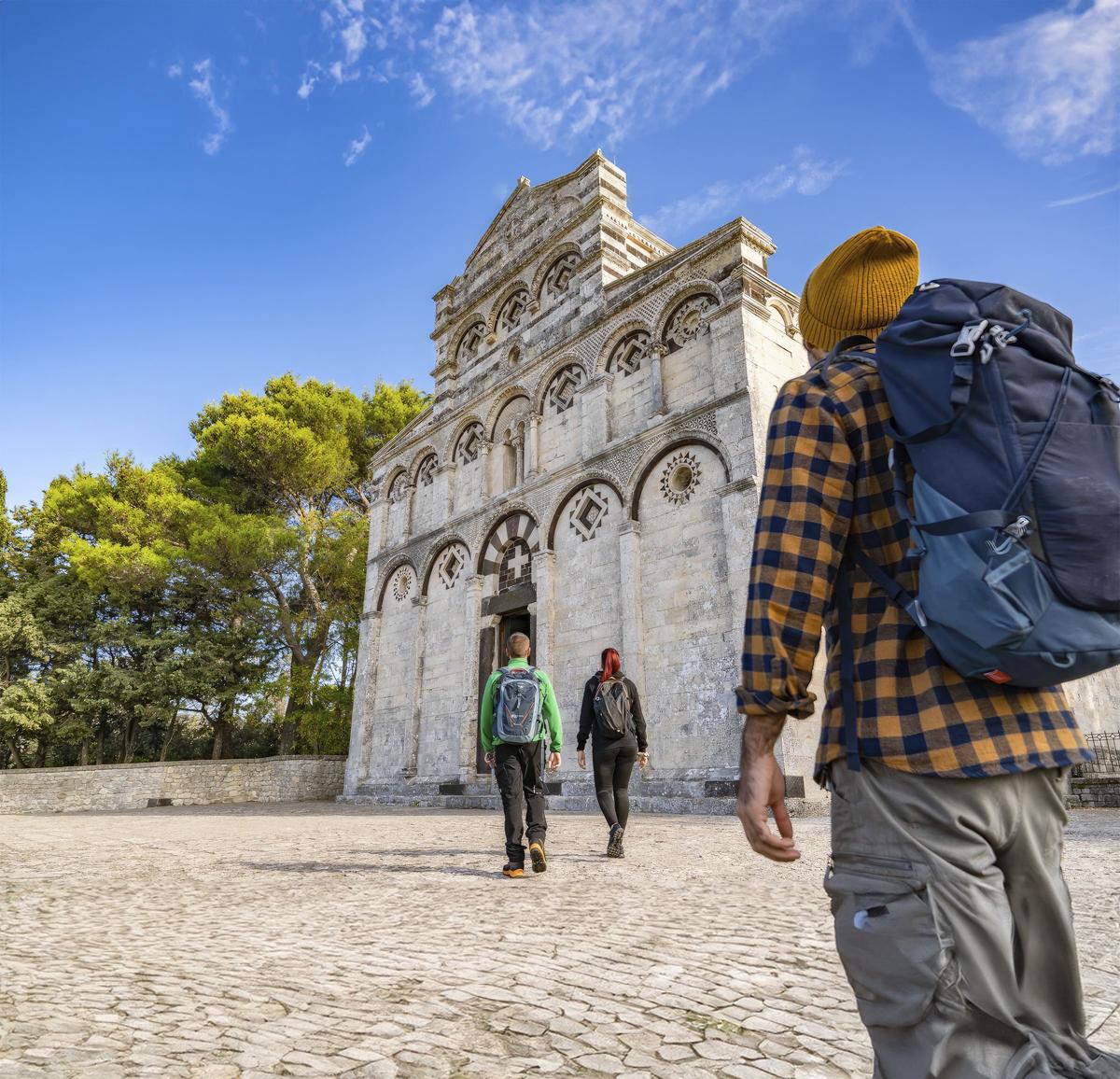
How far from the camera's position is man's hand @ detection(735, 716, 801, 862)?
138 centimetres

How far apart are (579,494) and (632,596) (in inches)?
107

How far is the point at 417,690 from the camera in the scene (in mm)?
16219

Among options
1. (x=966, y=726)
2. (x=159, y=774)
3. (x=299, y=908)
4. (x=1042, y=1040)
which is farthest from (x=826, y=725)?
(x=159, y=774)

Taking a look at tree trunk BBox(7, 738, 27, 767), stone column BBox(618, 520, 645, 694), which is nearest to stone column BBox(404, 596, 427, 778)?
stone column BBox(618, 520, 645, 694)

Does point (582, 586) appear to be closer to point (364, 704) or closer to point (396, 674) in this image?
point (396, 674)

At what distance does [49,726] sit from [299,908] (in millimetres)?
21140

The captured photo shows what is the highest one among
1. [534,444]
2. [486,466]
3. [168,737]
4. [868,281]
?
[486,466]

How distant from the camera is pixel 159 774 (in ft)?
57.7

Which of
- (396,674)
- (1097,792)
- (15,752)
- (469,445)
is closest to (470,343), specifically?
(469,445)

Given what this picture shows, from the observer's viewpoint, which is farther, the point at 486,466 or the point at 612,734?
the point at 486,466

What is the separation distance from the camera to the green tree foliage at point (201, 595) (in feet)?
67.6

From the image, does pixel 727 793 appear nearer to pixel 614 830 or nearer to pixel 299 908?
→ pixel 614 830

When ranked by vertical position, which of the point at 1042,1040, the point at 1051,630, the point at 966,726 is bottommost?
the point at 1042,1040

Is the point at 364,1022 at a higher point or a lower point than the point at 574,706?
lower
